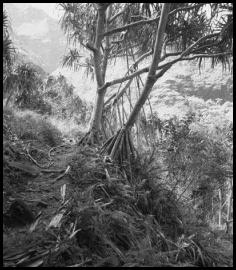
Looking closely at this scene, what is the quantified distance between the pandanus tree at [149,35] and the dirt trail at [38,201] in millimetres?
936

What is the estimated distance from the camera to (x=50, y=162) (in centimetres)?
432

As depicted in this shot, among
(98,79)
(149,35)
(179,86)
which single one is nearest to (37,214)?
(98,79)

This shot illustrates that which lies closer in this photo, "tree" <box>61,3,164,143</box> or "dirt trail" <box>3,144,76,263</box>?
"dirt trail" <box>3,144,76,263</box>

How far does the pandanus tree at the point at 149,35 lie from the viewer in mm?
4164

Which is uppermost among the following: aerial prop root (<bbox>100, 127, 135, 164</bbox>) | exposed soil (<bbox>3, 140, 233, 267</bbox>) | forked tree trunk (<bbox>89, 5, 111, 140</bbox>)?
forked tree trunk (<bbox>89, 5, 111, 140</bbox>)

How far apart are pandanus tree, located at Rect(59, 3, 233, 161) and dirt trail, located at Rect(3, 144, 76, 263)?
94 cm

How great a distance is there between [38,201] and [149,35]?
11.5ft

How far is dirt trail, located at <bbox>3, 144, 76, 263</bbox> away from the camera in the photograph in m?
2.16

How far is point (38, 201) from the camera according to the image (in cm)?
291

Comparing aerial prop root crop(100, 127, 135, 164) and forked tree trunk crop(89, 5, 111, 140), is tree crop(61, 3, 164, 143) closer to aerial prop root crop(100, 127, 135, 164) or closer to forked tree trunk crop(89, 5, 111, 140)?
forked tree trunk crop(89, 5, 111, 140)

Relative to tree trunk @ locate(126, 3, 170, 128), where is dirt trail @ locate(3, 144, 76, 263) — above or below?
below

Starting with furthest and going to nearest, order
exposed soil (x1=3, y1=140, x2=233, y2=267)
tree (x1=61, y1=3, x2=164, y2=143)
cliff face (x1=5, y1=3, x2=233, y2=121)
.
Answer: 1. cliff face (x1=5, y1=3, x2=233, y2=121)
2. tree (x1=61, y1=3, x2=164, y2=143)
3. exposed soil (x1=3, y1=140, x2=233, y2=267)

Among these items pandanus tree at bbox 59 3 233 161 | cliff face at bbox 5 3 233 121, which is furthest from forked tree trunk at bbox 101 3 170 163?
cliff face at bbox 5 3 233 121

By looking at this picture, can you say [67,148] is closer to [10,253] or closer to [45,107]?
[10,253]
